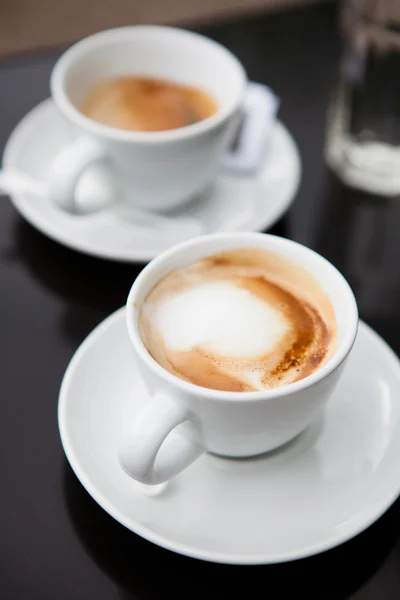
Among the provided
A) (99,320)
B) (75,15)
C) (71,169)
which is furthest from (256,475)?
(75,15)

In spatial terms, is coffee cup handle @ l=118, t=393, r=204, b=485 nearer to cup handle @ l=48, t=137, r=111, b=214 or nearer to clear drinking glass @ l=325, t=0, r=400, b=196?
cup handle @ l=48, t=137, r=111, b=214

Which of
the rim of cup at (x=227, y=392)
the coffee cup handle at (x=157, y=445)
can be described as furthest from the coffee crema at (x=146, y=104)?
the coffee cup handle at (x=157, y=445)

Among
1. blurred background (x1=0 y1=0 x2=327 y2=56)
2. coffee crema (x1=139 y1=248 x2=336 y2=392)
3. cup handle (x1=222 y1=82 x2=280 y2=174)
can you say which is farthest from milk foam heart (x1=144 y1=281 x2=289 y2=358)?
blurred background (x1=0 y1=0 x2=327 y2=56)

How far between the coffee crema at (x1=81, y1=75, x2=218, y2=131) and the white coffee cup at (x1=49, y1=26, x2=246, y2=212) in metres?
0.01

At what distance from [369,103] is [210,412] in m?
0.64

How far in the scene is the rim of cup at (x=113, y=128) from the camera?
2.99 feet

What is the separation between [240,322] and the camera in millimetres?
725

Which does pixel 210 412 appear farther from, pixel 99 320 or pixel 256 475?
pixel 99 320

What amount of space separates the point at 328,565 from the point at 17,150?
67cm

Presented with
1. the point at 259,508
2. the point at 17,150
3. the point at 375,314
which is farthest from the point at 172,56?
the point at 259,508

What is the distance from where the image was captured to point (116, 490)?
666mm

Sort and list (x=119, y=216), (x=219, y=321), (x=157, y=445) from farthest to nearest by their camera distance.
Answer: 1. (x=119, y=216)
2. (x=219, y=321)
3. (x=157, y=445)

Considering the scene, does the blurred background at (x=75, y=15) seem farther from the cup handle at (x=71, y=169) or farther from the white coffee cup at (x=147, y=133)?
the cup handle at (x=71, y=169)

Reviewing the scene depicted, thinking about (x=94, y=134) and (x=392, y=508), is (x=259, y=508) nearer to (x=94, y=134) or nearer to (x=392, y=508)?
(x=392, y=508)
